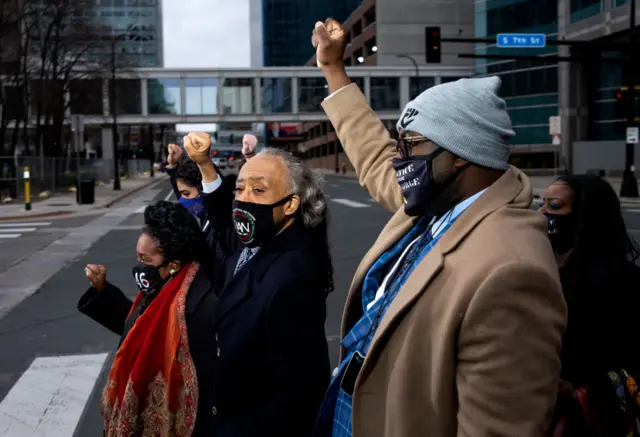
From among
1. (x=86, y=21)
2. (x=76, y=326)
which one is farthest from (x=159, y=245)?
(x=86, y=21)

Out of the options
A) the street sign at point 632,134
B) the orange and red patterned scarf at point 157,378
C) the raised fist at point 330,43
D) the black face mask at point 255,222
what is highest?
the street sign at point 632,134

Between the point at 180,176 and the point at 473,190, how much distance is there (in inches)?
143

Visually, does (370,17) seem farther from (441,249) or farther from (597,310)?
(441,249)

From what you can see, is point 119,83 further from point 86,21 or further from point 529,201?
point 529,201

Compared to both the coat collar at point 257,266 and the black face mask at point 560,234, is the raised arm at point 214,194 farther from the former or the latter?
the black face mask at point 560,234

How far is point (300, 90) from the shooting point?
206 ft

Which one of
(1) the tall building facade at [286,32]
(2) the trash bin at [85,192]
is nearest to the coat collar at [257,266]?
(2) the trash bin at [85,192]

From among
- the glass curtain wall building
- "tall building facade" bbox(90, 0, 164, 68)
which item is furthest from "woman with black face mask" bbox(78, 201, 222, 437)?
"tall building facade" bbox(90, 0, 164, 68)

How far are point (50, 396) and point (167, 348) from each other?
10.4ft

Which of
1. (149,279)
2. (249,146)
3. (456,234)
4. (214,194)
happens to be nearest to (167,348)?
(149,279)

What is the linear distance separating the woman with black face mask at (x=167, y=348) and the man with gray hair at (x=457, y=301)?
1.07 m

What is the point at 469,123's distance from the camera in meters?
1.95

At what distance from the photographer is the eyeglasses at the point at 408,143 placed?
203 centimetres

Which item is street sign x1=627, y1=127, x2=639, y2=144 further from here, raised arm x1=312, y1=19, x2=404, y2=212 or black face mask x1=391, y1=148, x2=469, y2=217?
black face mask x1=391, y1=148, x2=469, y2=217
